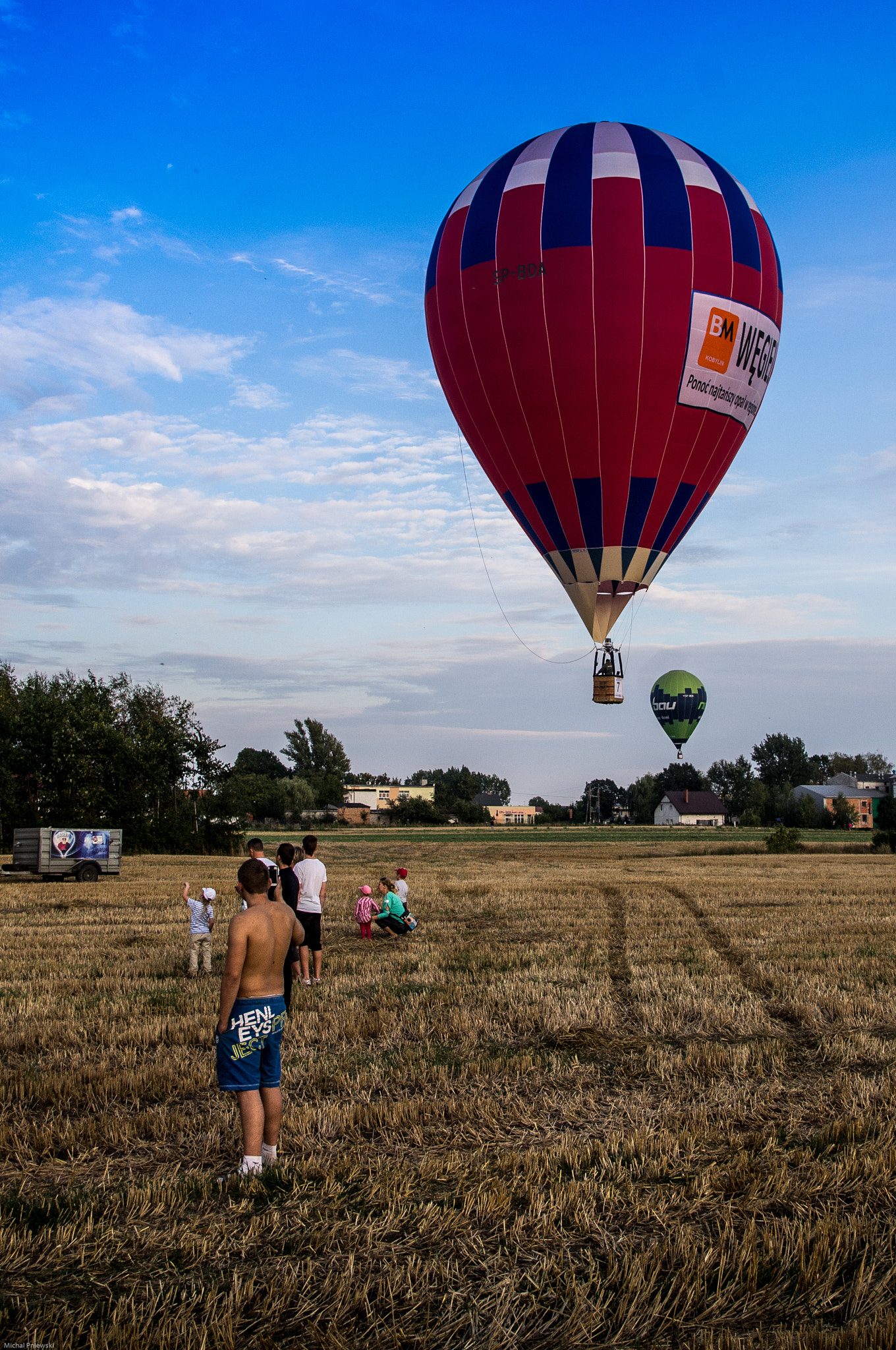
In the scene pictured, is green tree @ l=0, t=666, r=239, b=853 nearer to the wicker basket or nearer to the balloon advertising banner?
the balloon advertising banner

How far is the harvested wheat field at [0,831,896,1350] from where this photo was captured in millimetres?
4605

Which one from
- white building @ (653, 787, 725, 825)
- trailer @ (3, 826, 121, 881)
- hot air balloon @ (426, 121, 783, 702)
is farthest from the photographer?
white building @ (653, 787, 725, 825)

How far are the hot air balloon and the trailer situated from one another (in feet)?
53.2

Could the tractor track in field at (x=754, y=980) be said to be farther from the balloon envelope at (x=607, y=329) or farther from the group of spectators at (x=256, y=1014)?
the balloon envelope at (x=607, y=329)

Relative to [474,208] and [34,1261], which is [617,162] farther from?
[34,1261]

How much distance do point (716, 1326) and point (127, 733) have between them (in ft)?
162

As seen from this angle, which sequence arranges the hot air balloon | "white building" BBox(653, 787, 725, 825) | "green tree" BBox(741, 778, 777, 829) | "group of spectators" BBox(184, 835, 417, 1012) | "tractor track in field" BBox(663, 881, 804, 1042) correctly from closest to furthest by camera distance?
1. "tractor track in field" BBox(663, 881, 804, 1042)
2. "group of spectators" BBox(184, 835, 417, 1012)
3. the hot air balloon
4. "green tree" BBox(741, 778, 777, 829)
5. "white building" BBox(653, 787, 725, 825)

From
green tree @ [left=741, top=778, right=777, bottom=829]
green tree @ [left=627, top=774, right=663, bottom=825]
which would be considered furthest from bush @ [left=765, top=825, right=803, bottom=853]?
green tree @ [left=627, top=774, right=663, bottom=825]

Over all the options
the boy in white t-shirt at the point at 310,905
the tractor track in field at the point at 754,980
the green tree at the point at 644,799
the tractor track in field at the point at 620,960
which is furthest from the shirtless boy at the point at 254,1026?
the green tree at the point at 644,799

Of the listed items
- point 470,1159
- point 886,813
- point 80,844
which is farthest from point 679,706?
point 470,1159

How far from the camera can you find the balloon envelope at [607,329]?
22219 millimetres

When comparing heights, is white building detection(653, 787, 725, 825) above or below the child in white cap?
below

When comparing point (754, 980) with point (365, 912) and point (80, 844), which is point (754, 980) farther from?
point (80, 844)

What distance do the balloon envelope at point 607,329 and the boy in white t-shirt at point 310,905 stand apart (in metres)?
14.0
